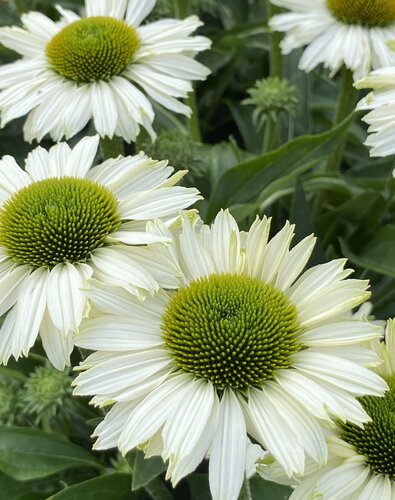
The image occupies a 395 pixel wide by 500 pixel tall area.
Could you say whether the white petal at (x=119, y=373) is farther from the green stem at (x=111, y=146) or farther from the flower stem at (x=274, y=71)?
the flower stem at (x=274, y=71)

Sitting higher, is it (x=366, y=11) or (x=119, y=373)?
(x=366, y=11)

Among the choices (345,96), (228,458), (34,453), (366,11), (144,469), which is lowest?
(34,453)

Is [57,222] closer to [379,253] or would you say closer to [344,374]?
[344,374]

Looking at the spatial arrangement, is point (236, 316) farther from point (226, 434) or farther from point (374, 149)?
point (374, 149)

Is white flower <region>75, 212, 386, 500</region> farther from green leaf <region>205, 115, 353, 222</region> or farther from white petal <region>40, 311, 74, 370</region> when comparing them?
green leaf <region>205, 115, 353, 222</region>

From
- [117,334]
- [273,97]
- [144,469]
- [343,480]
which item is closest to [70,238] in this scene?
[117,334]

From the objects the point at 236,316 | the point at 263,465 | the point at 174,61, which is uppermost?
the point at 174,61

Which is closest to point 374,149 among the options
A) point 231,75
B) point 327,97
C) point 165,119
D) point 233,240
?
point 233,240
